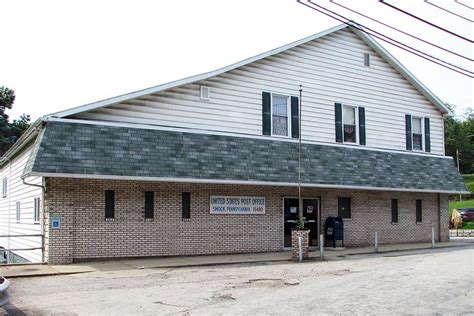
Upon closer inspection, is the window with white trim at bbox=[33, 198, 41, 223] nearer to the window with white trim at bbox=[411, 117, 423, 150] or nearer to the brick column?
the brick column

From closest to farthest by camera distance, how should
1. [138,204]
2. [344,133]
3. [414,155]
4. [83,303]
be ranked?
[83,303] → [138,204] → [344,133] → [414,155]

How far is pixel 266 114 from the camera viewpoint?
21.5 metres

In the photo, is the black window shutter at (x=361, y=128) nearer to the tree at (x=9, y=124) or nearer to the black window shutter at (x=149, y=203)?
the black window shutter at (x=149, y=203)

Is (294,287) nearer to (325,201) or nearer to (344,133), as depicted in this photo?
(325,201)

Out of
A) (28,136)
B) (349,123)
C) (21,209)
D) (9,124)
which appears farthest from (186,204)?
(9,124)

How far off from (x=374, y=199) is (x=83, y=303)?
1616 centimetres

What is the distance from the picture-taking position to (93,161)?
16250mm

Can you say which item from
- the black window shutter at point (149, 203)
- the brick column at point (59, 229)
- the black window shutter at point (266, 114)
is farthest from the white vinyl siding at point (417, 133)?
the brick column at point (59, 229)

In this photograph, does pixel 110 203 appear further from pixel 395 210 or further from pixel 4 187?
pixel 395 210

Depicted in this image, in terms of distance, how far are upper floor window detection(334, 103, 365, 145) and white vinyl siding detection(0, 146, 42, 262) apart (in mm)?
12256

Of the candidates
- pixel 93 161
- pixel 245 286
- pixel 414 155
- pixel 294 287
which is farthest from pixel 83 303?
pixel 414 155

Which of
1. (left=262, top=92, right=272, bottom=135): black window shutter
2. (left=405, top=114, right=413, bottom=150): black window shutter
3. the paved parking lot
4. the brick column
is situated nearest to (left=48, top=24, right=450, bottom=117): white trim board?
(left=262, top=92, right=272, bottom=135): black window shutter

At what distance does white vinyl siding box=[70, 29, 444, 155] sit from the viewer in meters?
19.2

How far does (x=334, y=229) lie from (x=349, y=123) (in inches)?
193
